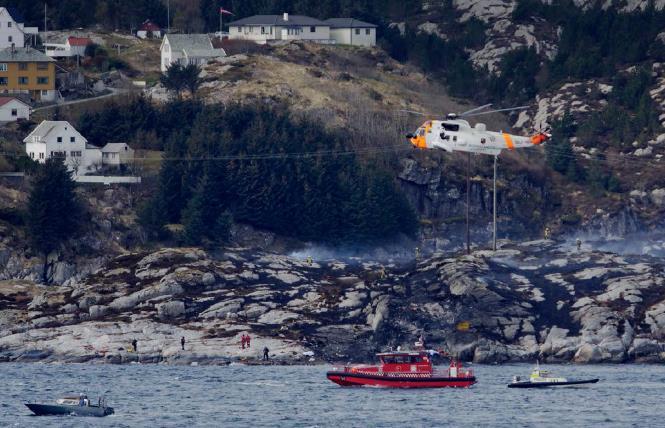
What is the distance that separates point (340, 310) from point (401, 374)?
2243 centimetres

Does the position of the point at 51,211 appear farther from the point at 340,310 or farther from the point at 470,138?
the point at 470,138

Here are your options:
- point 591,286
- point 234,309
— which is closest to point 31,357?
point 234,309

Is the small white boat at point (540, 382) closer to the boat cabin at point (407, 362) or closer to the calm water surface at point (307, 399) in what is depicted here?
Answer: the calm water surface at point (307, 399)

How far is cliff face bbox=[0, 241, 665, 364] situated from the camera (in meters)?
→ 166

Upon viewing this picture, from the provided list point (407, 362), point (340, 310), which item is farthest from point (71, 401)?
point (340, 310)

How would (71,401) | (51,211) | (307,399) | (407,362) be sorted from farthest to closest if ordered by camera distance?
(51,211) → (407,362) → (307,399) → (71,401)

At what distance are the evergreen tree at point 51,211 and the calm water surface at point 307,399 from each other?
98.8 feet

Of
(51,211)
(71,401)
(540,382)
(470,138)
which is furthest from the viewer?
(51,211)

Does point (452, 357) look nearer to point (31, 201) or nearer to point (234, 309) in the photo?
point (234, 309)

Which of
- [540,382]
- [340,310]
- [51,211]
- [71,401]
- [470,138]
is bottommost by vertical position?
[540,382]

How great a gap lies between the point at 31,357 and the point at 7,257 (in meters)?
24.1

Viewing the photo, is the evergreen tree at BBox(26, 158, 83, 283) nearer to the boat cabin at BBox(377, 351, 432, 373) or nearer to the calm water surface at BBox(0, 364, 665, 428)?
the calm water surface at BBox(0, 364, 665, 428)

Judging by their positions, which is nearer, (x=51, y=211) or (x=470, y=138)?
(x=470, y=138)

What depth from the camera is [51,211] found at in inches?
7608
